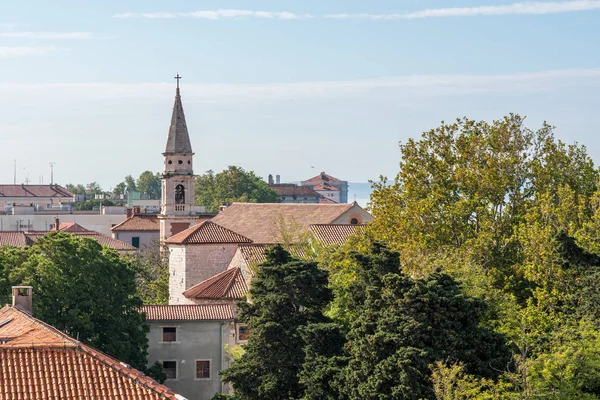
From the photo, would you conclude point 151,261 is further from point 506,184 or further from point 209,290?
point 506,184

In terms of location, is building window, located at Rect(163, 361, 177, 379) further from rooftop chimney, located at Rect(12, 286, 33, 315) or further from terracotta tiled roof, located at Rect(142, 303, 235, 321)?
rooftop chimney, located at Rect(12, 286, 33, 315)

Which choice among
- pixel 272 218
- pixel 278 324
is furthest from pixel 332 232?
pixel 278 324

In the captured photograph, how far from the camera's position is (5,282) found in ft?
162

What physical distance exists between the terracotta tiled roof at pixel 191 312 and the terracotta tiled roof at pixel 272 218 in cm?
1062

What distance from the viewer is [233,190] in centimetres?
16400

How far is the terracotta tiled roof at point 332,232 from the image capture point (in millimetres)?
62906

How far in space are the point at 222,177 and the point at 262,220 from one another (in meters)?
93.8

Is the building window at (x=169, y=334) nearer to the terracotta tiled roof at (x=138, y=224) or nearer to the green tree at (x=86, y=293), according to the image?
the green tree at (x=86, y=293)

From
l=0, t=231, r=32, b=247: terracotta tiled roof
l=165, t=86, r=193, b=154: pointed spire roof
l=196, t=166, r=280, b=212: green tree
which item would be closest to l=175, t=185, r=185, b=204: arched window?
l=165, t=86, r=193, b=154: pointed spire roof

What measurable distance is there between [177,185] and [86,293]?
35.5 m

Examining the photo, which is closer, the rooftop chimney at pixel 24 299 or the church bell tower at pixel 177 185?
the rooftop chimney at pixel 24 299

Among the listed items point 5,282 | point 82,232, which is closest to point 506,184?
point 5,282

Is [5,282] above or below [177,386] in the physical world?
above

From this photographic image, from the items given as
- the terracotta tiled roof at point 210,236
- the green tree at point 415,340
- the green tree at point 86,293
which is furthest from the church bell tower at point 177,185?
the green tree at point 415,340
